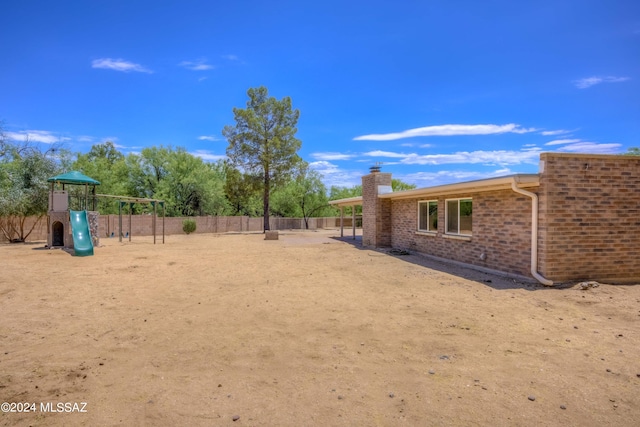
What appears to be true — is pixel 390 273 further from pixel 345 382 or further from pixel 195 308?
pixel 345 382

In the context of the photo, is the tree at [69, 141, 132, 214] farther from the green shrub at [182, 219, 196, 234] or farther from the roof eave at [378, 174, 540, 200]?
the roof eave at [378, 174, 540, 200]

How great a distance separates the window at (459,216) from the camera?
11645 mm

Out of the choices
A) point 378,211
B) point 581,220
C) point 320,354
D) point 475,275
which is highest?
point 378,211

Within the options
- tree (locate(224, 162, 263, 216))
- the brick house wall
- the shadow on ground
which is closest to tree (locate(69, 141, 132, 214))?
tree (locate(224, 162, 263, 216))

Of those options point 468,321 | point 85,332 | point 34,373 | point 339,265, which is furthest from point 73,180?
point 468,321

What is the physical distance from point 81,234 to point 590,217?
1743 cm

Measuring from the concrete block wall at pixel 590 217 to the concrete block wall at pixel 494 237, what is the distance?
0.63m

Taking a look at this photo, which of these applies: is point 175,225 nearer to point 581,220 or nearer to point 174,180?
point 174,180

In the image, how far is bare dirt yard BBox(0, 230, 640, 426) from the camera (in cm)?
324

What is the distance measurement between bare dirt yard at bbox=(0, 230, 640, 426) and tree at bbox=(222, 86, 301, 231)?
26.4 meters

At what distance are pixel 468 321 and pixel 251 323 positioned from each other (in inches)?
129

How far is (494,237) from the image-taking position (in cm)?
1015

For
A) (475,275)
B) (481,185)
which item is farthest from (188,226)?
(481,185)

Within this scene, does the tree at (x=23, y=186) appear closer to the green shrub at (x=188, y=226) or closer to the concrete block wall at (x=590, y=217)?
the green shrub at (x=188, y=226)
